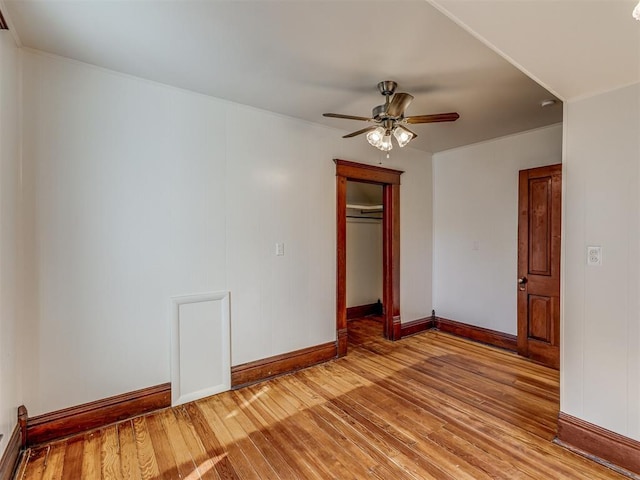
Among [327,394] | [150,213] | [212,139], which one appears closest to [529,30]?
[212,139]

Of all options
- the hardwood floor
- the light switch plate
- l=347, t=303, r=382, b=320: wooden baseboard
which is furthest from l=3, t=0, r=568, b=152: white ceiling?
l=347, t=303, r=382, b=320: wooden baseboard

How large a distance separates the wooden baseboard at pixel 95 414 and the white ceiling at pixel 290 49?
242 centimetres

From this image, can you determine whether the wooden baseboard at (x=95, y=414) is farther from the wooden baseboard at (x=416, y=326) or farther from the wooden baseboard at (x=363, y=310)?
the wooden baseboard at (x=363, y=310)

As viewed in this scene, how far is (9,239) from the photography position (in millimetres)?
1829

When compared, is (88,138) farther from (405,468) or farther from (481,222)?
(481,222)

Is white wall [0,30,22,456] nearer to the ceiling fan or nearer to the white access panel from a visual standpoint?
the white access panel

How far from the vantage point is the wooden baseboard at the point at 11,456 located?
67.5 inches

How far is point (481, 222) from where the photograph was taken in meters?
4.14

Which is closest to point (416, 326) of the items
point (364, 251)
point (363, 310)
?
point (363, 310)

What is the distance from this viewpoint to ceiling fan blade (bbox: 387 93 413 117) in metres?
2.27

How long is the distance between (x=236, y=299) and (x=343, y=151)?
2027mm

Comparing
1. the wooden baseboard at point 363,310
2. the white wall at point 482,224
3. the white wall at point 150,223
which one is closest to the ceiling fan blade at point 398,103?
the white wall at point 150,223

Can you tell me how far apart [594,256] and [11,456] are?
3706 mm

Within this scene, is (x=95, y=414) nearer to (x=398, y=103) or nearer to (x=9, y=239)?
(x=9, y=239)
